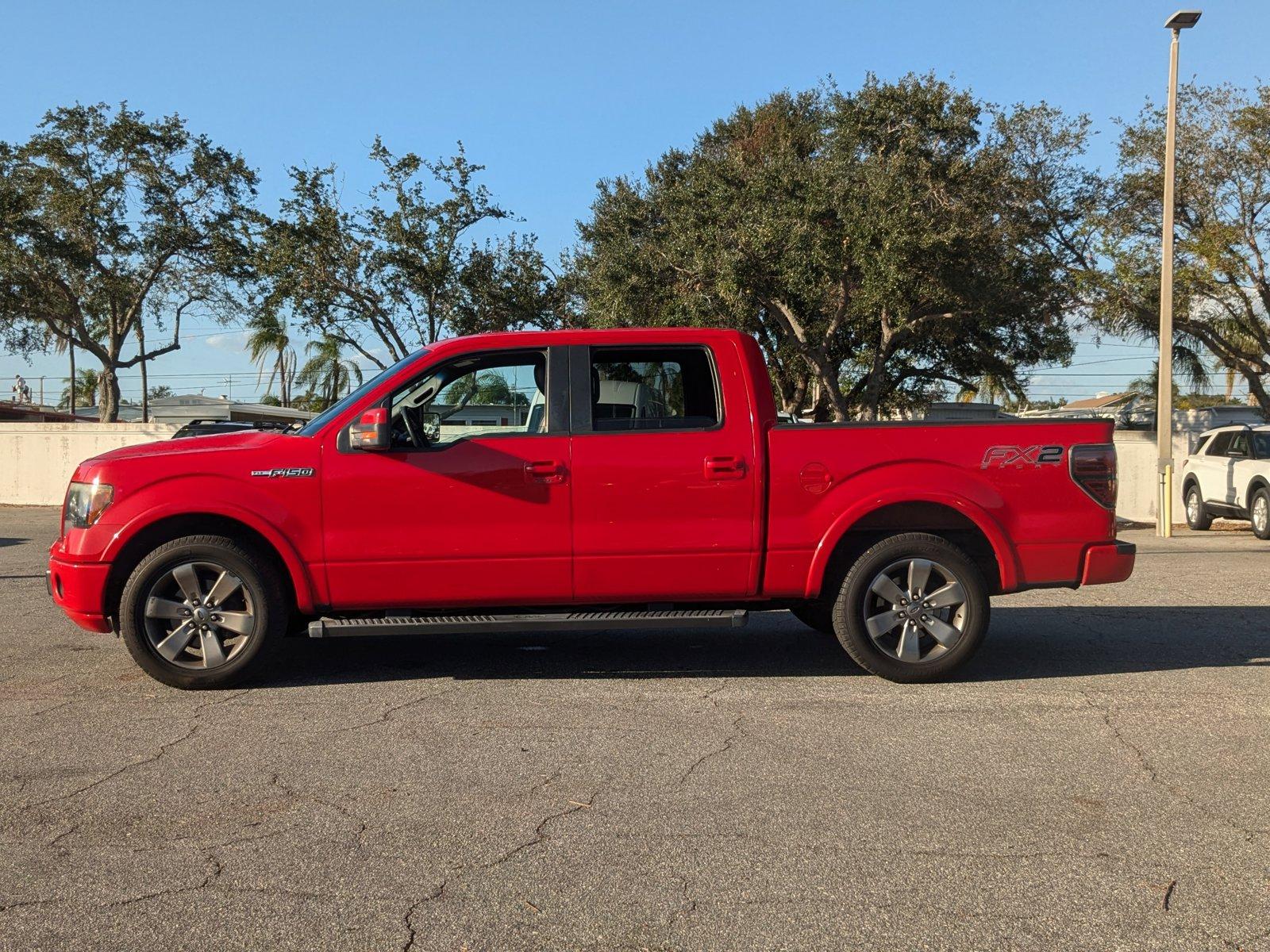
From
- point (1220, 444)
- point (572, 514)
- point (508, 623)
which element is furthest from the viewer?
point (1220, 444)

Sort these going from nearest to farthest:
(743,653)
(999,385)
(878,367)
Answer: (743,653), (878,367), (999,385)

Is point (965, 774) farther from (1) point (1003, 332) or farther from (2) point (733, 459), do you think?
(1) point (1003, 332)

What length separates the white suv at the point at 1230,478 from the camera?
666 inches

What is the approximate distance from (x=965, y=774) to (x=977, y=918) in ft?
4.92

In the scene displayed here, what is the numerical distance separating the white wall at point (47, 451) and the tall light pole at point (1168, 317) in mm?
19589

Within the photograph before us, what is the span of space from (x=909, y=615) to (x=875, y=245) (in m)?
16.5

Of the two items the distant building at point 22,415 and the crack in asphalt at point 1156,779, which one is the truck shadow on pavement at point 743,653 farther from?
the distant building at point 22,415

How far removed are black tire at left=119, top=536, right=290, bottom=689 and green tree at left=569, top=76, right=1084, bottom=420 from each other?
17.1 metres

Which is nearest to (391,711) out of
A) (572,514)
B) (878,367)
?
(572,514)

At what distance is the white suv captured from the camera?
1691cm

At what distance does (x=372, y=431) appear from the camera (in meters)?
6.25

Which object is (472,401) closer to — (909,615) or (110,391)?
(909,615)

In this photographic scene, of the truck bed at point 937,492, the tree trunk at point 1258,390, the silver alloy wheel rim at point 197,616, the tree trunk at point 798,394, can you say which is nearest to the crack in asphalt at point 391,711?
the silver alloy wheel rim at point 197,616

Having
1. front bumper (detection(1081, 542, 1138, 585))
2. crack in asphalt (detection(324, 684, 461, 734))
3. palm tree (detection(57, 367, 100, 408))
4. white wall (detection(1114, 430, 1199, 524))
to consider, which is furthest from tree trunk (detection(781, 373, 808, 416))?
palm tree (detection(57, 367, 100, 408))
